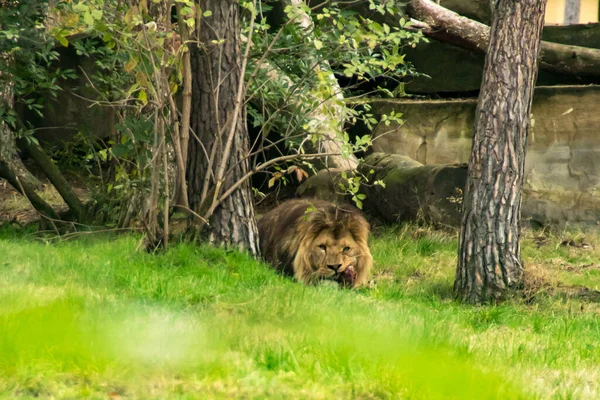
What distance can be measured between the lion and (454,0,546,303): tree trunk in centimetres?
106

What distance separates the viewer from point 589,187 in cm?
1288

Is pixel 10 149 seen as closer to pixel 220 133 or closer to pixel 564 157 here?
pixel 220 133

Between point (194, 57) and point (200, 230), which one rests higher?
point (194, 57)

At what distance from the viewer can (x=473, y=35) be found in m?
14.1

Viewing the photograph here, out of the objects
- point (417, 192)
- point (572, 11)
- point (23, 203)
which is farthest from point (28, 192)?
point (572, 11)

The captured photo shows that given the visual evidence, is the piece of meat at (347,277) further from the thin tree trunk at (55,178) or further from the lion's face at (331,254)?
the thin tree trunk at (55,178)

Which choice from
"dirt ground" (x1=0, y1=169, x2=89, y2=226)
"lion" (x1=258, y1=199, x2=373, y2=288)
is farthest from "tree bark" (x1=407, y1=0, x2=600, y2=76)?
"dirt ground" (x1=0, y1=169, x2=89, y2=226)

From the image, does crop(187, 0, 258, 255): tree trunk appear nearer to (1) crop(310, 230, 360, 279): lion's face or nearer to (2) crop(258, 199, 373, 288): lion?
(2) crop(258, 199, 373, 288): lion

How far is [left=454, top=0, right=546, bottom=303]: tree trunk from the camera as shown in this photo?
9.05 metres

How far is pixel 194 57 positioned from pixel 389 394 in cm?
544

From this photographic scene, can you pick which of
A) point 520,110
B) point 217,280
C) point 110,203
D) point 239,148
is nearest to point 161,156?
point 239,148

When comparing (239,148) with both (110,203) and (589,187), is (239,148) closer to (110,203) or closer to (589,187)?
(110,203)

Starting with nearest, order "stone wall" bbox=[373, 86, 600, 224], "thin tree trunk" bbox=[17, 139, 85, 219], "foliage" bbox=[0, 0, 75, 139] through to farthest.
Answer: "foliage" bbox=[0, 0, 75, 139] < "thin tree trunk" bbox=[17, 139, 85, 219] < "stone wall" bbox=[373, 86, 600, 224]

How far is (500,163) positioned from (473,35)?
5.55 m
